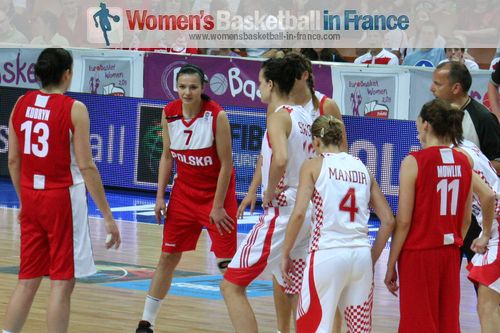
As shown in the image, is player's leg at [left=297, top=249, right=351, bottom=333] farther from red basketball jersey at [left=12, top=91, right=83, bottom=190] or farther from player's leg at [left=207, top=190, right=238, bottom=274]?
player's leg at [left=207, top=190, right=238, bottom=274]

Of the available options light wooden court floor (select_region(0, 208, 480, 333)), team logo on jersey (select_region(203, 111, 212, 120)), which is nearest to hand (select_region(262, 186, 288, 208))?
team logo on jersey (select_region(203, 111, 212, 120))

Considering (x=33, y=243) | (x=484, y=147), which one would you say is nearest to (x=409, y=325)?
(x=484, y=147)

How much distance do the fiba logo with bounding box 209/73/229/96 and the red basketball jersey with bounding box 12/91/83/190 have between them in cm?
829

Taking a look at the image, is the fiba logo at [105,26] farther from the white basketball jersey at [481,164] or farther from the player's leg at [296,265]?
the white basketball jersey at [481,164]

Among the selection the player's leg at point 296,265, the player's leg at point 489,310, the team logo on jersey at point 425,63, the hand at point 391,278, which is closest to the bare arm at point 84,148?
the player's leg at point 296,265

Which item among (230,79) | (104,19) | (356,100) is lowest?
(356,100)

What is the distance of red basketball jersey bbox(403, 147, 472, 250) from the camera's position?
622 centimetres

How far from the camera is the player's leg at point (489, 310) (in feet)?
24.0

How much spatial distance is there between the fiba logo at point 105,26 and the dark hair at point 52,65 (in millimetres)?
10297

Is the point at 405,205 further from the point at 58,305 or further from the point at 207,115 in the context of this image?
the point at 207,115

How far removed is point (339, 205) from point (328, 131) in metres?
0.44

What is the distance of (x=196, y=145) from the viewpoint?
8172 mm

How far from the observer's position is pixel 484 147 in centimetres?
767

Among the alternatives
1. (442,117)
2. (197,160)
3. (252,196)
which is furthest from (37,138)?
(442,117)
